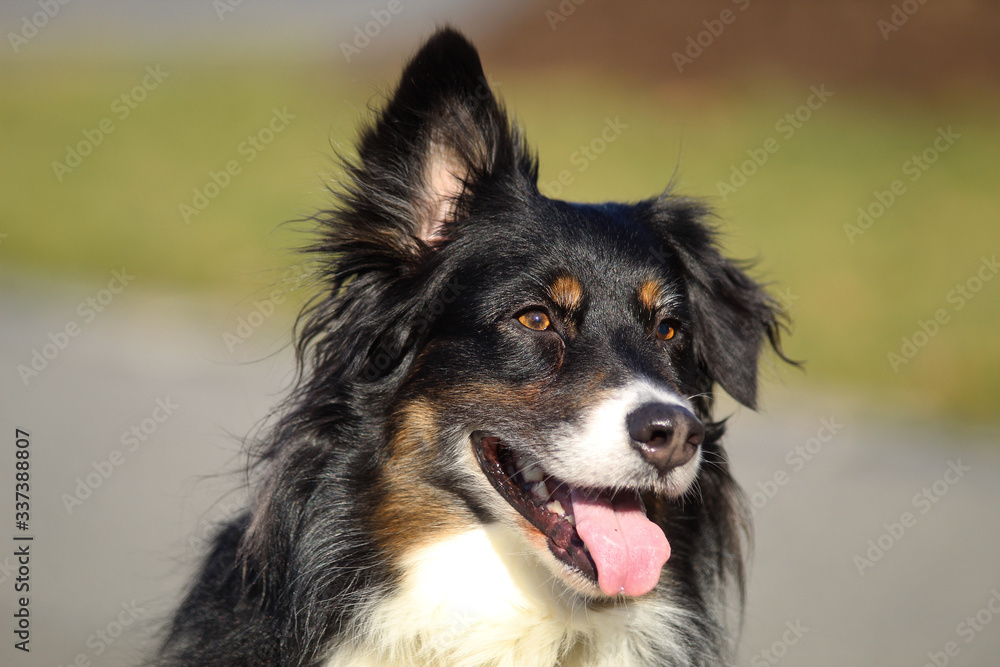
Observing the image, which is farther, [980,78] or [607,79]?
[607,79]

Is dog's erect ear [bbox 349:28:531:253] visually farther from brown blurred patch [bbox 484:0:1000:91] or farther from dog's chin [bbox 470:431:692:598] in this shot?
brown blurred patch [bbox 484:0:1000:91]

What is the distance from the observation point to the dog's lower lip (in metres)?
3.15

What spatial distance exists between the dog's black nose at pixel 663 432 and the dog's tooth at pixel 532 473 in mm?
460

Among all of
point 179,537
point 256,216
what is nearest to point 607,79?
point 256,216

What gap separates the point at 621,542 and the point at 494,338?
2.75ft

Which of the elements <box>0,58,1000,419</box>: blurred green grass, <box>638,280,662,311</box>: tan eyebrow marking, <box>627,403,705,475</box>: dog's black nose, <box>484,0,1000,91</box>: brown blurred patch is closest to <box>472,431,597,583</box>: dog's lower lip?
<box>627,403,705,475</box>: dog's black nose

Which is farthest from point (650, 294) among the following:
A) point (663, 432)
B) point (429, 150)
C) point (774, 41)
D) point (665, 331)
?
point (774, 41)

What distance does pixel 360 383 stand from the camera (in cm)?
355

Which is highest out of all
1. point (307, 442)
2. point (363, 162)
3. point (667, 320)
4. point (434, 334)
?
point (667, 320)

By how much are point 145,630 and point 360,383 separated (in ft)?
5.96

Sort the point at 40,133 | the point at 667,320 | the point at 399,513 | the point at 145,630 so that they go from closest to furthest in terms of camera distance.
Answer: the point at 399,513 < the point at 667,320 < the point at 145,630 < the point at 40,133

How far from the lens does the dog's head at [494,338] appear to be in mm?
3199

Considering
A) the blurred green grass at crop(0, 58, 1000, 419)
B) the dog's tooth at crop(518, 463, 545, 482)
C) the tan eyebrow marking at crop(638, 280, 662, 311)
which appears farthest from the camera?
the blurred green grass at crop(0, 58, 1000, 419)

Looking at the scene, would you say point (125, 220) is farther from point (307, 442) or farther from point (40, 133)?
point (307, 442)
